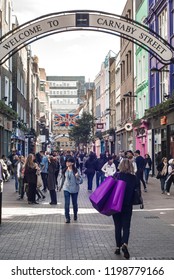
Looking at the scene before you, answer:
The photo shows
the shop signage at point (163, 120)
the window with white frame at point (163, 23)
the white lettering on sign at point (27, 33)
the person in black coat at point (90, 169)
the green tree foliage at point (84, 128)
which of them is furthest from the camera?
the green tree foliage at point (84, 128)

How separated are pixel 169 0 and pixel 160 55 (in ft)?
55.0

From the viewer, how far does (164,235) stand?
421 inches

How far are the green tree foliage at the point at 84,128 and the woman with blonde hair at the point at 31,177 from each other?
213ft

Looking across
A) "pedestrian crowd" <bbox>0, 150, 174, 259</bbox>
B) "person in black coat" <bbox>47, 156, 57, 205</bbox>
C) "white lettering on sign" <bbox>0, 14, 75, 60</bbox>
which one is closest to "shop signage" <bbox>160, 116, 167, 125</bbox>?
"pedestrian crowd" <bbox>0, 150, 174, 259</bbox>

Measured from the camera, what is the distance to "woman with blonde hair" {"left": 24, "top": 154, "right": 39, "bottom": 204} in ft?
57.3

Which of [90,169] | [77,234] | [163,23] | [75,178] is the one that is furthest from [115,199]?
[163,23]

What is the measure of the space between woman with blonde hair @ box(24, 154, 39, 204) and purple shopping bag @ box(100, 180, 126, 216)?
9201 mm

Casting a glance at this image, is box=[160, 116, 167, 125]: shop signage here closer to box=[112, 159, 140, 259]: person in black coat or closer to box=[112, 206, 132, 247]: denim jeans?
box=[112, 159, 140, 259]: person in black coat

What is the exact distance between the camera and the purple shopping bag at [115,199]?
8.34 m

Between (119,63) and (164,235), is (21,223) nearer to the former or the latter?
(164,235)

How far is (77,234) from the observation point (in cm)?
1088

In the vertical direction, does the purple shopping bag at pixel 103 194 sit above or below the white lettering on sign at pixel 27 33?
below

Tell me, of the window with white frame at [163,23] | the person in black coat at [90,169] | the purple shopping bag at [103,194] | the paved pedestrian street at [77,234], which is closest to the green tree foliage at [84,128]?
the window with white frame at [163,23]

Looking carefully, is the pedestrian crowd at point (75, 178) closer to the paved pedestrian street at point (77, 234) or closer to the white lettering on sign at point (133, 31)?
the paved pedestrian street at point (77, 234)
